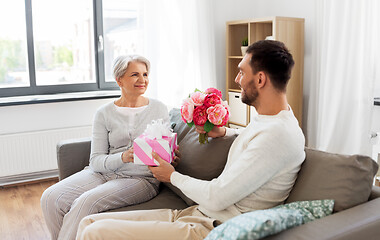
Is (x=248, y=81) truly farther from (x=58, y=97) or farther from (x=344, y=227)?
(x=58, y=97)

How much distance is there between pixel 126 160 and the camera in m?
2.11

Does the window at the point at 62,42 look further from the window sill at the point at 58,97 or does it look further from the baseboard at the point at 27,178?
the baseboard at the point at 27,178

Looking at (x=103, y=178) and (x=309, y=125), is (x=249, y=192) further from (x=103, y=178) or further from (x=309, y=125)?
(x=309, y=125)

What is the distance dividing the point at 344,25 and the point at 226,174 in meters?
2.33

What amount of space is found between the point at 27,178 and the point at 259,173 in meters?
2.99

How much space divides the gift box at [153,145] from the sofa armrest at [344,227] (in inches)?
30.6

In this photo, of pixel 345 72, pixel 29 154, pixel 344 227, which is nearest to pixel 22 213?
pixel 29 154

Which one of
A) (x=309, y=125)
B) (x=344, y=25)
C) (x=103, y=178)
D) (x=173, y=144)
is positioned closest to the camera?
(x=173, y=144)

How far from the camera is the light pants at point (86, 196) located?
1.98m

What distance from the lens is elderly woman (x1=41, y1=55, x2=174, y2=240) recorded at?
2.01 m

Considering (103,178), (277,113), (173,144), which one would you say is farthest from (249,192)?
(103,178)

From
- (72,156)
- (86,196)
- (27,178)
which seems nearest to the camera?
(86,196)

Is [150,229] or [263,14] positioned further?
[263,14]

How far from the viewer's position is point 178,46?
403 centimetres
